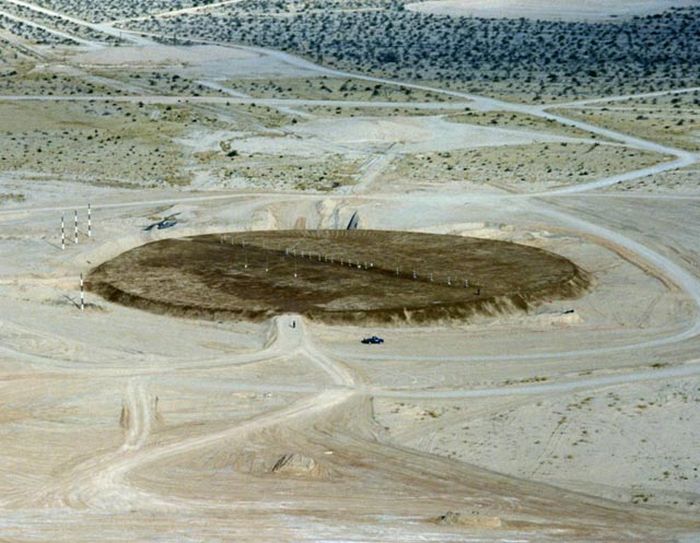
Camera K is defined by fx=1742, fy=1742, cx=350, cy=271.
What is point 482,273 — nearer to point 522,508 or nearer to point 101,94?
point 522,508

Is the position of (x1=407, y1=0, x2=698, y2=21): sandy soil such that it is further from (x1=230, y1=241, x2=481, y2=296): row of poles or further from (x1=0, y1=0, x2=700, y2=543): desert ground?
(x1=230, y1=241, x2=481, y2=296): row of poles

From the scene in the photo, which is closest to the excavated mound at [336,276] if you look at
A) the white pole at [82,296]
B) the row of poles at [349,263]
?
the row of poles at [349,263]

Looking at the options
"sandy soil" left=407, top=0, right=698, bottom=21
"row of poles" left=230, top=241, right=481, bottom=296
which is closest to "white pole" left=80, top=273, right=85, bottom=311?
"row of poles" left=230, top=241, right=481, bottom=296

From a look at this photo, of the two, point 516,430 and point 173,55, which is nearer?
point 516,430

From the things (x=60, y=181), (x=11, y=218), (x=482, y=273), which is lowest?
(x=482, y=273)

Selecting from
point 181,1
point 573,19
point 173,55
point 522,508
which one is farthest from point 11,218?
point 181,1

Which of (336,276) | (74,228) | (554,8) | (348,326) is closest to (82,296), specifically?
(336,276)
